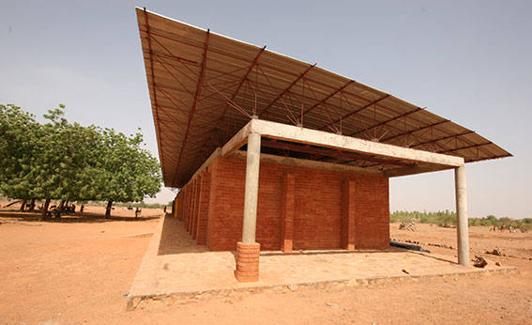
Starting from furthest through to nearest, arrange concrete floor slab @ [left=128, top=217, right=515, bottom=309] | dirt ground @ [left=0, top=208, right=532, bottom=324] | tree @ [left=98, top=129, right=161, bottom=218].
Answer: tree @ [left=98, top=129, right=161, bottom=218] < concrete floor slab @ [left=128, top=217, right=515, bottom=309] < dirt ground @ [left=0, top=208, right=532, bottom=324]

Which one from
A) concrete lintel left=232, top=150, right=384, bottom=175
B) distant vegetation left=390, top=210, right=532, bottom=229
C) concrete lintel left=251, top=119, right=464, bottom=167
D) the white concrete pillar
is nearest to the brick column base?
the white concrete pillar

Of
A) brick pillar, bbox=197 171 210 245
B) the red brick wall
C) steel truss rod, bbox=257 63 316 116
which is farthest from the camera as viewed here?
brick pillar, bbox=197 171 210 245

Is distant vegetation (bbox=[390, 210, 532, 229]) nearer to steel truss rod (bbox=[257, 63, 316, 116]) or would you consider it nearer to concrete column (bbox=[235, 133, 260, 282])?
steel truss rod (bbox=[257, 63, 316, 116])

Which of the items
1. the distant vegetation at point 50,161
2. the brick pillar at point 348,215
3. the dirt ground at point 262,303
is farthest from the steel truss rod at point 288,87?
the distant vegetation at point 50,161

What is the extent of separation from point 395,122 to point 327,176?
3616 mm

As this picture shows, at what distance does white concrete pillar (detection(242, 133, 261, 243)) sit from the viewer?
22.2 feet

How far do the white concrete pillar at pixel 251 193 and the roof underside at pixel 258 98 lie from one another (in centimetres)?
110

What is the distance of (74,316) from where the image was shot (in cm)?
521

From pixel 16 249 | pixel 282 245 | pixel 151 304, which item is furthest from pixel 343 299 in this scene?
pixel 16 249

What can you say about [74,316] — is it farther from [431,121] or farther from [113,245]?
[431,121]

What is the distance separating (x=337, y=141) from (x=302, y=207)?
13.8 ft

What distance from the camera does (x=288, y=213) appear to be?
1093cm

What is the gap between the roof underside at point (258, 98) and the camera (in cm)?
700

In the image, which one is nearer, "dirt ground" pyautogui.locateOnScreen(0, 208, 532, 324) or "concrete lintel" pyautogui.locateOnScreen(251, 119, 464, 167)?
"dirt ground" pyautogui.locateOnScreen(0, 208, 532, 324)
